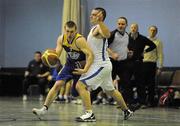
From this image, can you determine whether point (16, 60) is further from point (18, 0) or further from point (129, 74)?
point (129, 74)

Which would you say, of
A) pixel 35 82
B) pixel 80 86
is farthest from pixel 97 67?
pixel 35 82

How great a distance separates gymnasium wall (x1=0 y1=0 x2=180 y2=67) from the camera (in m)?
14.7

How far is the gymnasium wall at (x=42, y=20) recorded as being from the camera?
48.3ft

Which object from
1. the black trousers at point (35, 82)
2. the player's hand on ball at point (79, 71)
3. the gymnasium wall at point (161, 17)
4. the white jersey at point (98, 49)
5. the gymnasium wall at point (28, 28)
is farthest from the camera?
the gymnasium wall at point (28, 28)

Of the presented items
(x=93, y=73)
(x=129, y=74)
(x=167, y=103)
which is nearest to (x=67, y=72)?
(x=93, y=73)

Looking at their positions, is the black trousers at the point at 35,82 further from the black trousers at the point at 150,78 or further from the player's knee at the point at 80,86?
the player's knee at the point at 80,86

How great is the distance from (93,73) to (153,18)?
752 centimetres

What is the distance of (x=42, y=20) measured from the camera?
17.2 m

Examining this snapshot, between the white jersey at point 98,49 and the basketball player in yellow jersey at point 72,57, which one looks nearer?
the basketball player in yellow jersey at point 72,57

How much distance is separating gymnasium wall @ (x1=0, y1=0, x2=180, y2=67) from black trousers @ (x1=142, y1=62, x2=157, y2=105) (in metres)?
2.35

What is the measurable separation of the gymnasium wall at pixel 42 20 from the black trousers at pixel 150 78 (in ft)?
7.73

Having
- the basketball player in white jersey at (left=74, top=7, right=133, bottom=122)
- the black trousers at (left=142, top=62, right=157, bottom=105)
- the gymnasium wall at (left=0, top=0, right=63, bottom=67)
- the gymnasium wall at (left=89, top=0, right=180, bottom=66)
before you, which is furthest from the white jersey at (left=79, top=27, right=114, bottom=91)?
the gymnasium wall at (left=0, top=0, right=63, bottom=67)

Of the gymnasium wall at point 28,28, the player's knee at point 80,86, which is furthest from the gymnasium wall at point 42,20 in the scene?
the player's knee at point 80,86

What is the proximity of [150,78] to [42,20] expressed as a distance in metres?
6.02
